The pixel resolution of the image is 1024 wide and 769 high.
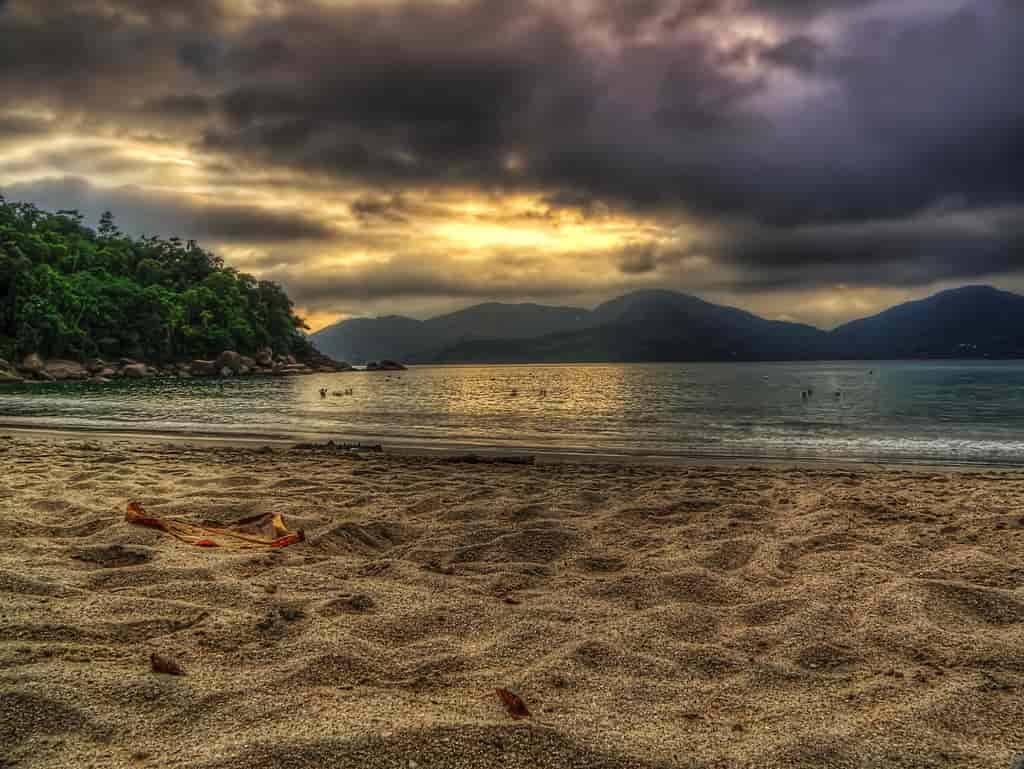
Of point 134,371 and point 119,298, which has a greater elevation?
point 119,298

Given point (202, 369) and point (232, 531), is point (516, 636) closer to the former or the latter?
point (232, 531)

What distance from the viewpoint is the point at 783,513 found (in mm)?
7027

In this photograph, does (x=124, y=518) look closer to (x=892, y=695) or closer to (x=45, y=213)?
(x=892, y=695)

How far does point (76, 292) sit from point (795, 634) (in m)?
93.7

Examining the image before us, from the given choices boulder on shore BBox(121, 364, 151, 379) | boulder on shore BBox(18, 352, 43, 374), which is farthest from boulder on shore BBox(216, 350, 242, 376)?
boulder on shore BBox(18, 352, 43, 374)

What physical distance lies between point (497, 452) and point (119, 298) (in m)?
90.6

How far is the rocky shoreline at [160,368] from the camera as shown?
61375 mm

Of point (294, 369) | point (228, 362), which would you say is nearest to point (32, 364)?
point (228, 362)

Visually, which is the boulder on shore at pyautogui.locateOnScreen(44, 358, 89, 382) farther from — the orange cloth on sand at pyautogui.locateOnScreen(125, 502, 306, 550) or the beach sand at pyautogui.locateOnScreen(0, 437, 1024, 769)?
the beach sand at pyautogui.locateOnScreen(0, 437, 1024, 769)

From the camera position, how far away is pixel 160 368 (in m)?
85.9

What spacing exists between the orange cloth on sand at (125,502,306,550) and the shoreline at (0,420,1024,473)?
672 centimetres

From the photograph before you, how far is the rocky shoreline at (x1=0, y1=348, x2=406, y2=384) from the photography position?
201 ft

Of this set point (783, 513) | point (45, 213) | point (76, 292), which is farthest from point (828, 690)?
point (45, 213)

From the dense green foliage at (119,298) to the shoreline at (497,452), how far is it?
64.2m
